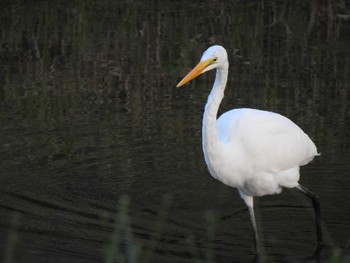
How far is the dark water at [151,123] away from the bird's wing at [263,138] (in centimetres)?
42

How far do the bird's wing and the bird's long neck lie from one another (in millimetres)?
212

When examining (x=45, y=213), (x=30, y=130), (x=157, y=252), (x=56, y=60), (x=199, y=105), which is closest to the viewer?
(x=157, y=252)

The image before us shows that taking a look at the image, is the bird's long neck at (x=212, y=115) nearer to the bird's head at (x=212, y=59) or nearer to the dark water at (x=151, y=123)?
the bird's head at (x=212, y=59)

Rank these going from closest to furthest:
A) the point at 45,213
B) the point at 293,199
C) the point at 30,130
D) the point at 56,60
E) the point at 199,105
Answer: the point at 45,213 < the point at 293,199 < the point at 30,130 < the point at 199,105 < the point at 56,60

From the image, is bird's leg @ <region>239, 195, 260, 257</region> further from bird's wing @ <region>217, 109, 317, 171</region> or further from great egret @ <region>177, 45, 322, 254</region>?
bird's wing @ <region>217, 109, 317, 171</region>

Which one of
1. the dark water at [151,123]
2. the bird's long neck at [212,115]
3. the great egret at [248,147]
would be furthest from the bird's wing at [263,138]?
the dark water at [151,123]

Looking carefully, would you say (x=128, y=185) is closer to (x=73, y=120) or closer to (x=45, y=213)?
(x=45, y=213)

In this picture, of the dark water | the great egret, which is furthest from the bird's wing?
the dark water

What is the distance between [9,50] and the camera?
33.1 ft

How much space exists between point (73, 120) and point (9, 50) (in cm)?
245

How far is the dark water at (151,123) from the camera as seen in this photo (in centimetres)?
573

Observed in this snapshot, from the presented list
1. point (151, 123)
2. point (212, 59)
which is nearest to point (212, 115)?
point (212, 59)

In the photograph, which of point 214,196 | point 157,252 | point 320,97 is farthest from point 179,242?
point 320,97

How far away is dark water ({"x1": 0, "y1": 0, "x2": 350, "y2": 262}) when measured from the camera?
225 inches
